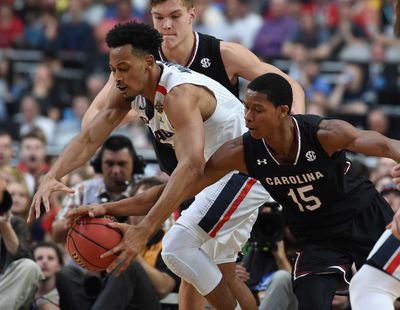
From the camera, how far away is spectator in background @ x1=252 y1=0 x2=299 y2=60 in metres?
15.9

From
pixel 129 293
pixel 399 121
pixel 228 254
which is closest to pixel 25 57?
pixel 399 121

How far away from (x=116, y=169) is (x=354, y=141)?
11.5 feet

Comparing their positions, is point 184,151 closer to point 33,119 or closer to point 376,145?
point 376,145

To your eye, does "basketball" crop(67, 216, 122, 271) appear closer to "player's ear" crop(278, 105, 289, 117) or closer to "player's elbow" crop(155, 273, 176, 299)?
"player's ear" crop(278, 105, 289, 117)

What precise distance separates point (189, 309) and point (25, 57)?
10.6m

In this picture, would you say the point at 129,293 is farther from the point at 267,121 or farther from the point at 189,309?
the point at 267,121

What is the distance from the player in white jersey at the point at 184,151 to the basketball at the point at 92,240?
0.14 metres

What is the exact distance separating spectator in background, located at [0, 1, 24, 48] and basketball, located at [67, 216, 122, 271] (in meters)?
11.6

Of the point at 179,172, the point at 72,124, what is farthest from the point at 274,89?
the point at 72,124

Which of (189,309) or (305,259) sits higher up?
(305,259)

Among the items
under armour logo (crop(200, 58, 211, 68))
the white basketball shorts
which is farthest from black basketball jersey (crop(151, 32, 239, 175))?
the white basketball shorts

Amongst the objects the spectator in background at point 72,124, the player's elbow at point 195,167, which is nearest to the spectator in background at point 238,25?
the spectator in background at point 72,124

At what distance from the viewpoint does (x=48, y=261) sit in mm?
9305

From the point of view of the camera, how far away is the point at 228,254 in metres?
7.22
